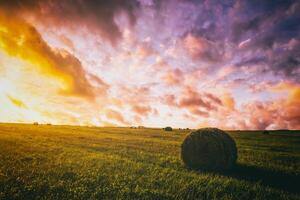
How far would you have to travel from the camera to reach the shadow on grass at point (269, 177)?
393 inches

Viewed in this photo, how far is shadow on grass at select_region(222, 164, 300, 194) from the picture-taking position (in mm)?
9984

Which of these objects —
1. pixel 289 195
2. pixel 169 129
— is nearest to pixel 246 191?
pixel 289 195

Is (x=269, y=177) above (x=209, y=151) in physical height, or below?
below

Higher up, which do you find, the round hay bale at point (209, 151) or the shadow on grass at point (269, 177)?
the round hay bale at point (209, 151)

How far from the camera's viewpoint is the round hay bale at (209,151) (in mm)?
12866

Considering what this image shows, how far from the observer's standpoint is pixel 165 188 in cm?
865

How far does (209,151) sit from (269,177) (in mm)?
3165

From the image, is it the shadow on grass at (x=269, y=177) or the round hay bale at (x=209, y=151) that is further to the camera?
the round hay bale at (x=209, y=151)

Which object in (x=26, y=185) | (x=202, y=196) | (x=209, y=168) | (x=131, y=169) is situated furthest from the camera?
(x=209, y=168)

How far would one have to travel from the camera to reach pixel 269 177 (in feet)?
37.1

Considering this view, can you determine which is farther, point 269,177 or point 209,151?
point 209,151

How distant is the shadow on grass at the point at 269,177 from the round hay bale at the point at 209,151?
724 millimetres

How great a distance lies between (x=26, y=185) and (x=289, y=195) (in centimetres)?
936

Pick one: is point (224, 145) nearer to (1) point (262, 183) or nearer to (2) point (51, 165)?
(1) point (262, 183)
